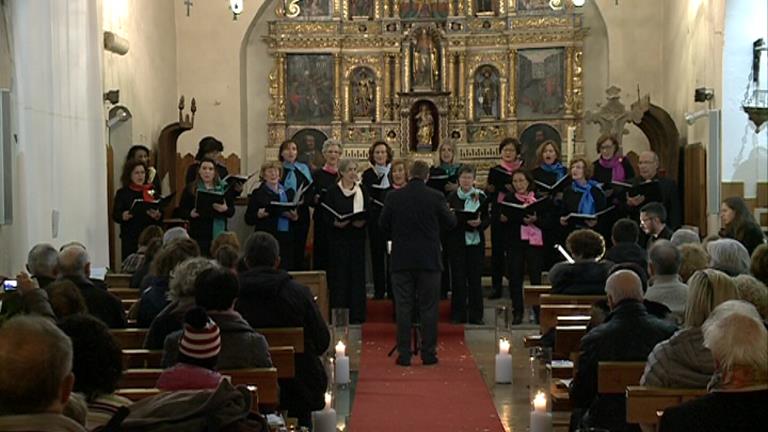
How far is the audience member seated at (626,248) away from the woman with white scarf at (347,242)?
12.3ft

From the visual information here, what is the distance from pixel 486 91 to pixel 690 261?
462 inches

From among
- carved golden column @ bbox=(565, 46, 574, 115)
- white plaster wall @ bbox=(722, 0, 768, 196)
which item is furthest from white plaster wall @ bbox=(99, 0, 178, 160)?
white plaster wall @ bbox=(722, 0, 768, 196)

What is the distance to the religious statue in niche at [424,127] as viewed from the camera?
19.1 m

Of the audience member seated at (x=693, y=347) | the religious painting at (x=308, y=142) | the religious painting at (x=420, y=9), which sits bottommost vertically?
the audience member seated at (x=693, y=347)

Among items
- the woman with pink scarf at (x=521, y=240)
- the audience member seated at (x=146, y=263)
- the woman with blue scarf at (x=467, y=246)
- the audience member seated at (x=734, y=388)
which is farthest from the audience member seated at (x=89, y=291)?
the woman with pink scarf at (x=521, y=240)

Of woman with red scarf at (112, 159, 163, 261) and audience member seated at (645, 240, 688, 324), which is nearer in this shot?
audience member seated at (645, 240, 688, 324)

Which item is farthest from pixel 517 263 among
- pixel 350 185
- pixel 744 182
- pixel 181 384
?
pixel 181 384

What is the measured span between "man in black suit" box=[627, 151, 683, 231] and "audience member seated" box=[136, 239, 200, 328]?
6554 millimetres

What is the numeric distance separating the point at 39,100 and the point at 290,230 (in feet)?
9.95

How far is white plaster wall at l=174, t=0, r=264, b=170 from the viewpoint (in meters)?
19.1

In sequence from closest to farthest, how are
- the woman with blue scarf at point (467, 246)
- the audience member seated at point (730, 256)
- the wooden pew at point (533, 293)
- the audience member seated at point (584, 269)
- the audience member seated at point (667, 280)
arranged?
the audience member seated at point (667, 280)
the audience member seated at point (730, 256)
the audience member seated at point (584, 269)
the wooden pew at point (533, 293)
the woman with blue scarf at point (467, 246)

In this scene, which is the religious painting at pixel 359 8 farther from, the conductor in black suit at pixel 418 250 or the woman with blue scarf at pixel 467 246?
the conductor in black suit at pixel 418 250

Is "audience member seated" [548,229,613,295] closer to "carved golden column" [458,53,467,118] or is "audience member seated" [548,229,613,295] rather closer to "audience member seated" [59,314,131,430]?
"audience member seated" [59,314,131,430]

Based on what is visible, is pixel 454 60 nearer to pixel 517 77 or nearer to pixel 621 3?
pixel 517 77
